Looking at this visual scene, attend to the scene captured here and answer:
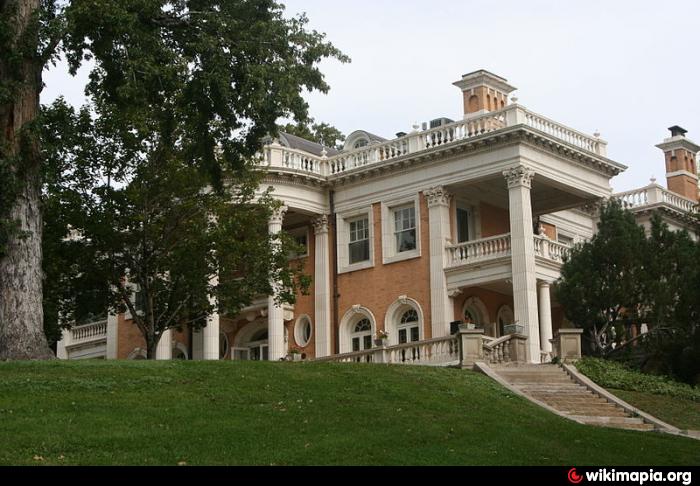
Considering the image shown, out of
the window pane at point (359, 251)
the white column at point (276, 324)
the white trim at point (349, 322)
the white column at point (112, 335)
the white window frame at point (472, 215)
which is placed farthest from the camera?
the white column at point (112, 335)

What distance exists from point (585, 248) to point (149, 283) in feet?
42.9

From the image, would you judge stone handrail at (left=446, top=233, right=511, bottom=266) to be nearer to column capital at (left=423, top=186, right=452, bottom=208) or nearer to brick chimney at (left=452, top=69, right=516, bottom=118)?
column capital at (left=423, top=186, right=452, bottom=208)

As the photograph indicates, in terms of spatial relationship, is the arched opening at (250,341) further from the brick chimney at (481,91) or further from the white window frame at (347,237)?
the brick chimney at (481,91)

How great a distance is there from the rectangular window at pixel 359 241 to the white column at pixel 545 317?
7.20 m

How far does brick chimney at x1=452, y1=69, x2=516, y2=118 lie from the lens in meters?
45.6

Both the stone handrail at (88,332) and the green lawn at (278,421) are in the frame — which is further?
the stone handrail at (88,332)

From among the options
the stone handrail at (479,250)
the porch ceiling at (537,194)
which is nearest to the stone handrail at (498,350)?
the stone handrail at (479,250)

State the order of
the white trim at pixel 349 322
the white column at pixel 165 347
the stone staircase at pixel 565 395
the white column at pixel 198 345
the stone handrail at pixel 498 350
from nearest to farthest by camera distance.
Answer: the stone staircase at pixel 565 395 < the stone handrail at pixel 498 350 < the white trim at pixel 349 322 < the white column at pixel 165 347 < the white column at pixel 198 345

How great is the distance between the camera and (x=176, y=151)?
36031 millimetres

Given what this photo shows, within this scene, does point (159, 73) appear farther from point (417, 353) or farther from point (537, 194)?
point (537, 194)

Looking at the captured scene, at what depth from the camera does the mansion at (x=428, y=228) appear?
41469 mm
